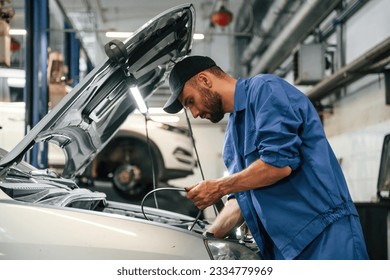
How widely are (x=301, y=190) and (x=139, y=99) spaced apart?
40.2 inches

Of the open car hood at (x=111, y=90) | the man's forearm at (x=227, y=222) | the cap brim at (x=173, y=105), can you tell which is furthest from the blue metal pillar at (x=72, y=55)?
the man's forearm at (x=227, y=222)

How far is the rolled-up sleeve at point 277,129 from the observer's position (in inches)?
53.4

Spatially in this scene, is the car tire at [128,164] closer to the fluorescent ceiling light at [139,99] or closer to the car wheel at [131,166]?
the car wheel at [131,166]

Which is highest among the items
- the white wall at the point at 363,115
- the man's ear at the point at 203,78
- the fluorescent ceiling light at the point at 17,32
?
the fluorescent ceiling light at the point at 17,32

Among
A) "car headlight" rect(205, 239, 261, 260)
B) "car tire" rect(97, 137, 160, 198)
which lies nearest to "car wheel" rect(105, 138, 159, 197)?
"car tire" rect(97, 137, 160, 198)

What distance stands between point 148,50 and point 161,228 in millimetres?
703

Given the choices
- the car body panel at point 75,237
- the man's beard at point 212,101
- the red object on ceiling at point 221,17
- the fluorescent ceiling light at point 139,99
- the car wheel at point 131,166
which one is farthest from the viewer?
the red object on ceiling at point 221,17

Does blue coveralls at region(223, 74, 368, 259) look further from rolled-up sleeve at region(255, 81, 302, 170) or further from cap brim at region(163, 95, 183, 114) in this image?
cap brim at region(163, 95, 183, 114)

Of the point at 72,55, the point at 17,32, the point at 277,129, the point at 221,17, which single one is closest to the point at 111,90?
the point at 277,129

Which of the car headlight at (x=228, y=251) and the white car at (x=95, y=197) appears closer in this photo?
the white car at (x=95, y=197)

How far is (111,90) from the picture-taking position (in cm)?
181

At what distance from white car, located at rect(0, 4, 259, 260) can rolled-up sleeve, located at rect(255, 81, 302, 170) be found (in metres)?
0.35

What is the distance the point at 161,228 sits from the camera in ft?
4.65

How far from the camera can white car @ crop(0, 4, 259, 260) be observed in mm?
1336
